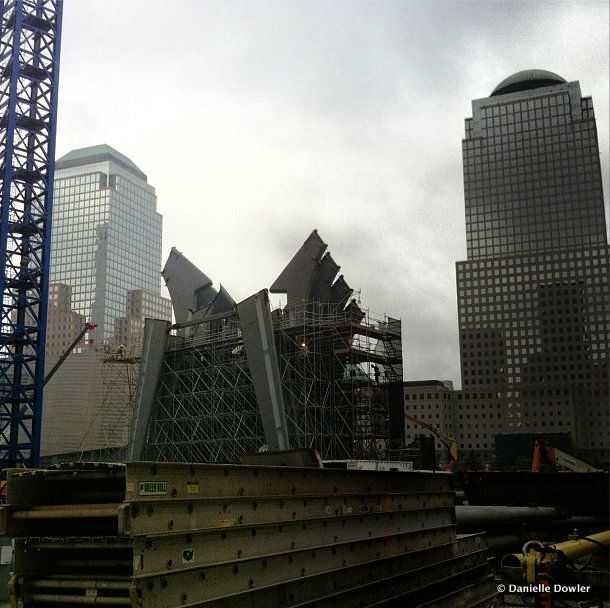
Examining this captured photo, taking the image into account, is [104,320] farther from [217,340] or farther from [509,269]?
[217,340]

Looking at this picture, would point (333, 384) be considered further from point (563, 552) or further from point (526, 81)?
point (526, 81)

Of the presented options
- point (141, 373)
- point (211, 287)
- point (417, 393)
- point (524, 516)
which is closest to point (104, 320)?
point (417, 393)

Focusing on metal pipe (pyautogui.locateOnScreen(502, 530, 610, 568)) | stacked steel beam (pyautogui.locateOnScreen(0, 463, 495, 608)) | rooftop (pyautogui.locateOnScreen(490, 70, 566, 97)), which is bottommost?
metal pipe (pyautogui.locateOnScreen(502, 530, 610, 568))

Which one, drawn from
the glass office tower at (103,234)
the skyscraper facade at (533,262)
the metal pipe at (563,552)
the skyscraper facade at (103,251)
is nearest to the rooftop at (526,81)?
the skyscraper facade at (533,262)

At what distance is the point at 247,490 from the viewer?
669 centimetres

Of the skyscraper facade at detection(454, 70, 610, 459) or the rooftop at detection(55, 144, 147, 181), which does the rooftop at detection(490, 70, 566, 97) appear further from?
the rooftop at detection(55, 144, 147, 181)

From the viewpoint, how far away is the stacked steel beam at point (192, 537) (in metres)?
5.41

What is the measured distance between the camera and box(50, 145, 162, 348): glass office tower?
16012cm

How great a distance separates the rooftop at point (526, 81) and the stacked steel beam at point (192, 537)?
57.7 meters

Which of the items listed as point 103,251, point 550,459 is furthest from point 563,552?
point 103,251

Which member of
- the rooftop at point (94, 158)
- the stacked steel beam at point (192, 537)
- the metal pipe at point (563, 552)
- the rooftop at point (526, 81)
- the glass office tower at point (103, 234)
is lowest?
the metal pipe at point (563, 552)

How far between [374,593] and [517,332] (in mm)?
62697

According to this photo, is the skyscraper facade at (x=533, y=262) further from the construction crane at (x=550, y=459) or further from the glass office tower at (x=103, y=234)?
the glass office tower at (x=103, y=234)

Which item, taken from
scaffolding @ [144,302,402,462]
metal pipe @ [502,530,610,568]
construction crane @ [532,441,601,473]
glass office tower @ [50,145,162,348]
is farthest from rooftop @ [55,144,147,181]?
metal pipe @ [502,530,610,568]
